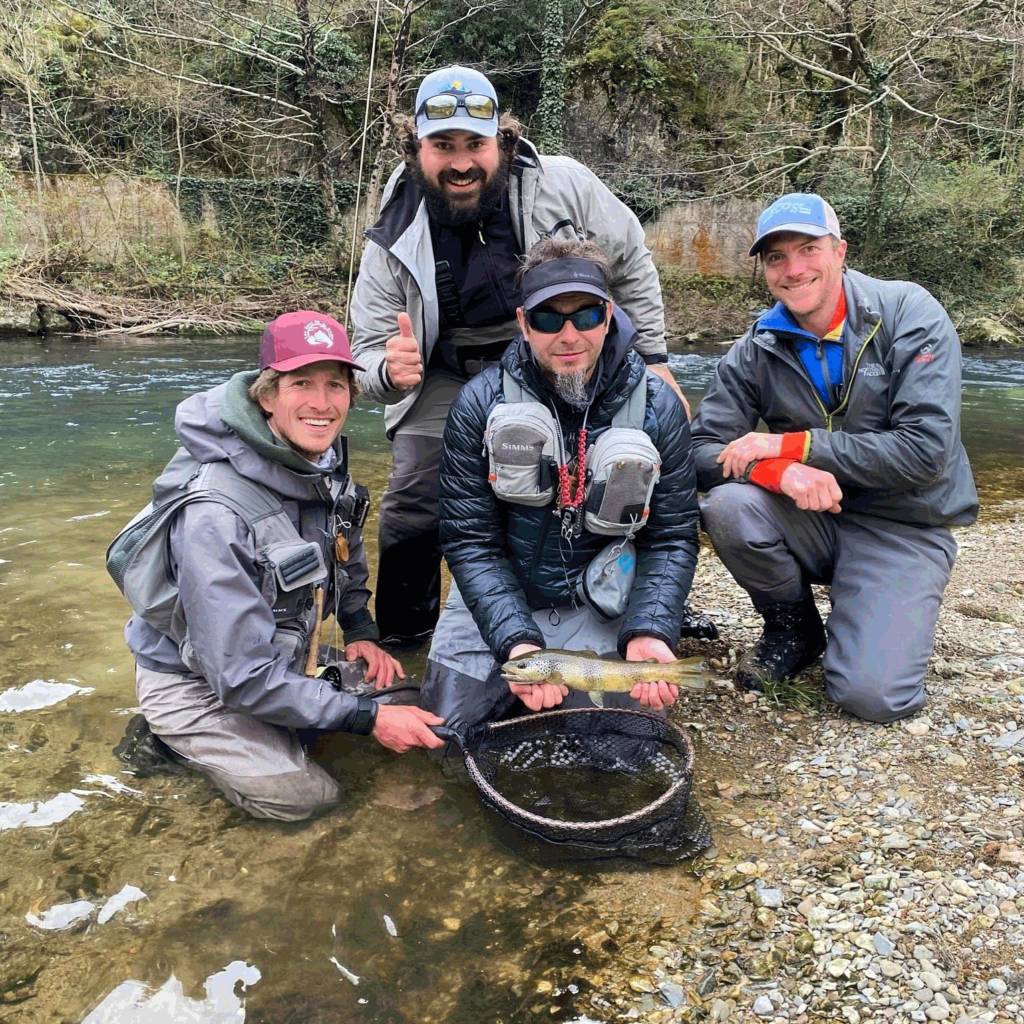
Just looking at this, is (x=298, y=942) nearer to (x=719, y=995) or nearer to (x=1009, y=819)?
(x=719, y=995)

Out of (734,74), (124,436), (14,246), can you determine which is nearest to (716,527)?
(124,436)

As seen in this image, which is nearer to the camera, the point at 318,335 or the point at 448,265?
the point at 318,335

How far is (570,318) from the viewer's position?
3.56m

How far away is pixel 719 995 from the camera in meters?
2.60

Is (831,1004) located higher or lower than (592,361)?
lower

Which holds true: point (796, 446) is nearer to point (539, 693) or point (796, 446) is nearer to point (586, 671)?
point (586, 671)

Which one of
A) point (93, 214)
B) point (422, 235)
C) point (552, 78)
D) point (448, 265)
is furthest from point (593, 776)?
point (552, 78)

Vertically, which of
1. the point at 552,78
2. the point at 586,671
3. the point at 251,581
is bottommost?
the point at 586,671

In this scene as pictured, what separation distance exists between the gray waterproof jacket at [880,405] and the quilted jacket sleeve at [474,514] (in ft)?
4.27

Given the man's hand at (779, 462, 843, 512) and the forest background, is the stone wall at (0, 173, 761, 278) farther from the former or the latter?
the man's hand at (779, 462, 843, 512)

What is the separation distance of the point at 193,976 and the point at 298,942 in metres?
0.34

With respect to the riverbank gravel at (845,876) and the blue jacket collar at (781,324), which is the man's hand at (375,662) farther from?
the blue jacket collar at (781,324)

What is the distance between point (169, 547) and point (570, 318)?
6.15 ft

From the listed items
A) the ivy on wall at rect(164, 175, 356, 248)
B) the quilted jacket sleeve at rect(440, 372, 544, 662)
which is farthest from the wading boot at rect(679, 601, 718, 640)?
the ivy on wall at rect(164, 175, 356, 248)
